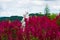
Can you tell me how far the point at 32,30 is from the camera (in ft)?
22.5

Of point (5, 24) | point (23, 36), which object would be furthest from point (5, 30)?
point (23, 36)

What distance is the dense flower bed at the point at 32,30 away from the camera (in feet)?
22.3

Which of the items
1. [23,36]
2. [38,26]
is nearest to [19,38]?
[23,36]

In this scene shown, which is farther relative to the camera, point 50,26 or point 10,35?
point 10,35

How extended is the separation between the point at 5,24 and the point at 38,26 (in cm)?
92

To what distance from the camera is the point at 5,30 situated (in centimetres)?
741

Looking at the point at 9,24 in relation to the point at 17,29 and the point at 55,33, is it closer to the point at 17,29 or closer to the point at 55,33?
the point at 17,29

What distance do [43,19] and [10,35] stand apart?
93 centimetres

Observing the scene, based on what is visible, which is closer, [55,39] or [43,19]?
[55,39]

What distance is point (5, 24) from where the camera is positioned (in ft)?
24.3

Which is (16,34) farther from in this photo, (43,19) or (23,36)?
(43,19)

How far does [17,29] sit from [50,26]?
93 centimetres

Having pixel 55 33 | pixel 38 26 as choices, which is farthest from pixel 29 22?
pixel 55 33

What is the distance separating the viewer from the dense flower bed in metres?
Answer: 6.79
